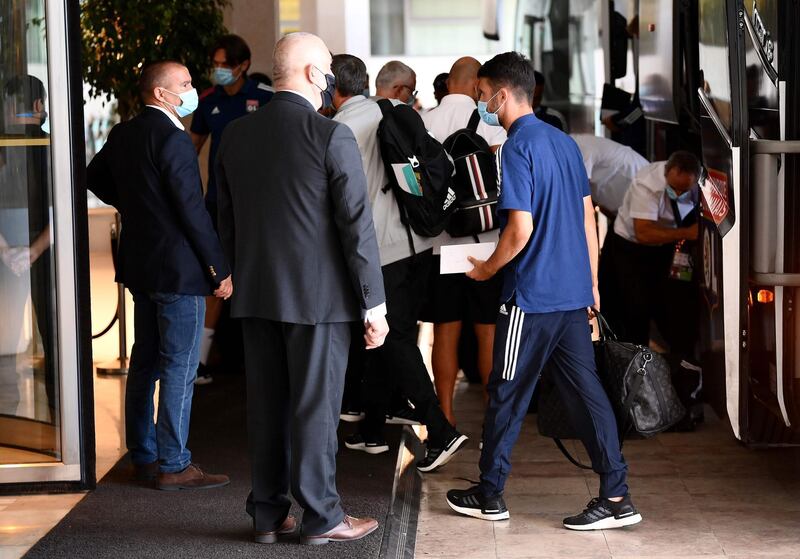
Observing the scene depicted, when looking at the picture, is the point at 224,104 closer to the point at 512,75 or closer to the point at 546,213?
the point at 512,75

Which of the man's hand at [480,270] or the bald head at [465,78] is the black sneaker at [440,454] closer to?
the man's hand at [480,270]

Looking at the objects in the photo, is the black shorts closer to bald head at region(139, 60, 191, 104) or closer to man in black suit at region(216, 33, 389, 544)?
bald head at region(139, 60, 191, 104)

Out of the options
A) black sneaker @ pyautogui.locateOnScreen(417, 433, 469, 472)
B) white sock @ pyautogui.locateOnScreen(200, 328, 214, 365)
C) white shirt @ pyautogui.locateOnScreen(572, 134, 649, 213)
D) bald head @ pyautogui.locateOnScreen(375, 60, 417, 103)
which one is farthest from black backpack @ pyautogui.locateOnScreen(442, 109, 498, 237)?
white sock @ pyautogui.locateOnScreen(200, 328, 214, 365)

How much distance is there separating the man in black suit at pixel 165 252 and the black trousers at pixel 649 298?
104 inches

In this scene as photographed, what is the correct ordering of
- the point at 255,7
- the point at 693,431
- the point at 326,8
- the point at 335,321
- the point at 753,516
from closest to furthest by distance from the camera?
the point at 335,321
the point at 753,516
the point at 693,431
the point at 255,7
the point at 326,8

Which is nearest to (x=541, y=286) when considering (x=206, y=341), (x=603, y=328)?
(x=603, y=328)

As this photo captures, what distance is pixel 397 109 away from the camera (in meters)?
4.81

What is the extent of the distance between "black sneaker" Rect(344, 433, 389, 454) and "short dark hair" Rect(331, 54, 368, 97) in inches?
59.8

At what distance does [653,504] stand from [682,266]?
65.8 inches

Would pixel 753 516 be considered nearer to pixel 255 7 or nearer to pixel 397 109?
pixel 397 109

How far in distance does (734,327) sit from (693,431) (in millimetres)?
1650

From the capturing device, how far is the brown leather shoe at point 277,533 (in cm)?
400

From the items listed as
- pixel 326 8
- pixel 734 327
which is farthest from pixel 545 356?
pixel 326 8

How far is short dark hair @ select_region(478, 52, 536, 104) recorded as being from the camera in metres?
4.29
